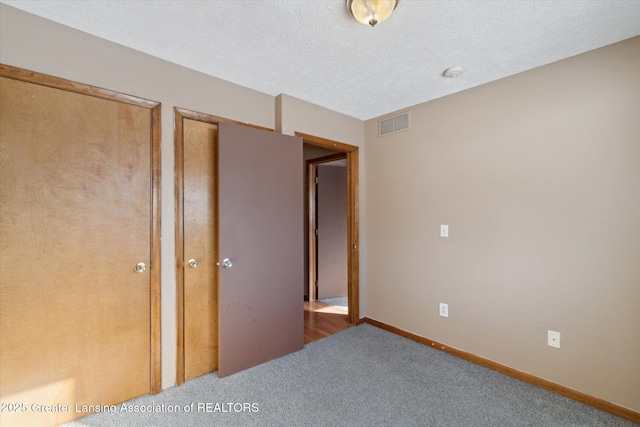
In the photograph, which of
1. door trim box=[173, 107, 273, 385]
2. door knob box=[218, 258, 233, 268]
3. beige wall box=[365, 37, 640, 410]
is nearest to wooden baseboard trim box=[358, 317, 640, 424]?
beige wall box=[365, 37, 640, 410]

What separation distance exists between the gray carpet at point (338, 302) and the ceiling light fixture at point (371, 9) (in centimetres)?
332

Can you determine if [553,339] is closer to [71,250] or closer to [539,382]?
[539,382]

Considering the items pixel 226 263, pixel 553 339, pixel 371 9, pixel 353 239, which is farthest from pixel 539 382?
pixel 371 9

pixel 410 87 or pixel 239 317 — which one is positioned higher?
pixel 410 87

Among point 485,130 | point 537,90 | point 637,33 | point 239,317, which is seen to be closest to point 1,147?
point 239,317

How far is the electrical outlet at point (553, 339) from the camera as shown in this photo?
2.00 meters

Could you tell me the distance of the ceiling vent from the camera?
9.57 feet

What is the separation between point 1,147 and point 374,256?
10.1 feet

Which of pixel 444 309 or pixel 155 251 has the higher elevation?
pixel 155 251

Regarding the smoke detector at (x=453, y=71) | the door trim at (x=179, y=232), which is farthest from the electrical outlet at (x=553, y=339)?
the door trim at (x=179, y=232)

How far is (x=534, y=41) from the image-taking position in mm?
1776

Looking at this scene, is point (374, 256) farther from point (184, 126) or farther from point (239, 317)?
point (184, 126)

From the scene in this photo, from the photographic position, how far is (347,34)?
171cm

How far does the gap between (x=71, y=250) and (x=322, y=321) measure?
Answer: 2.54 m
